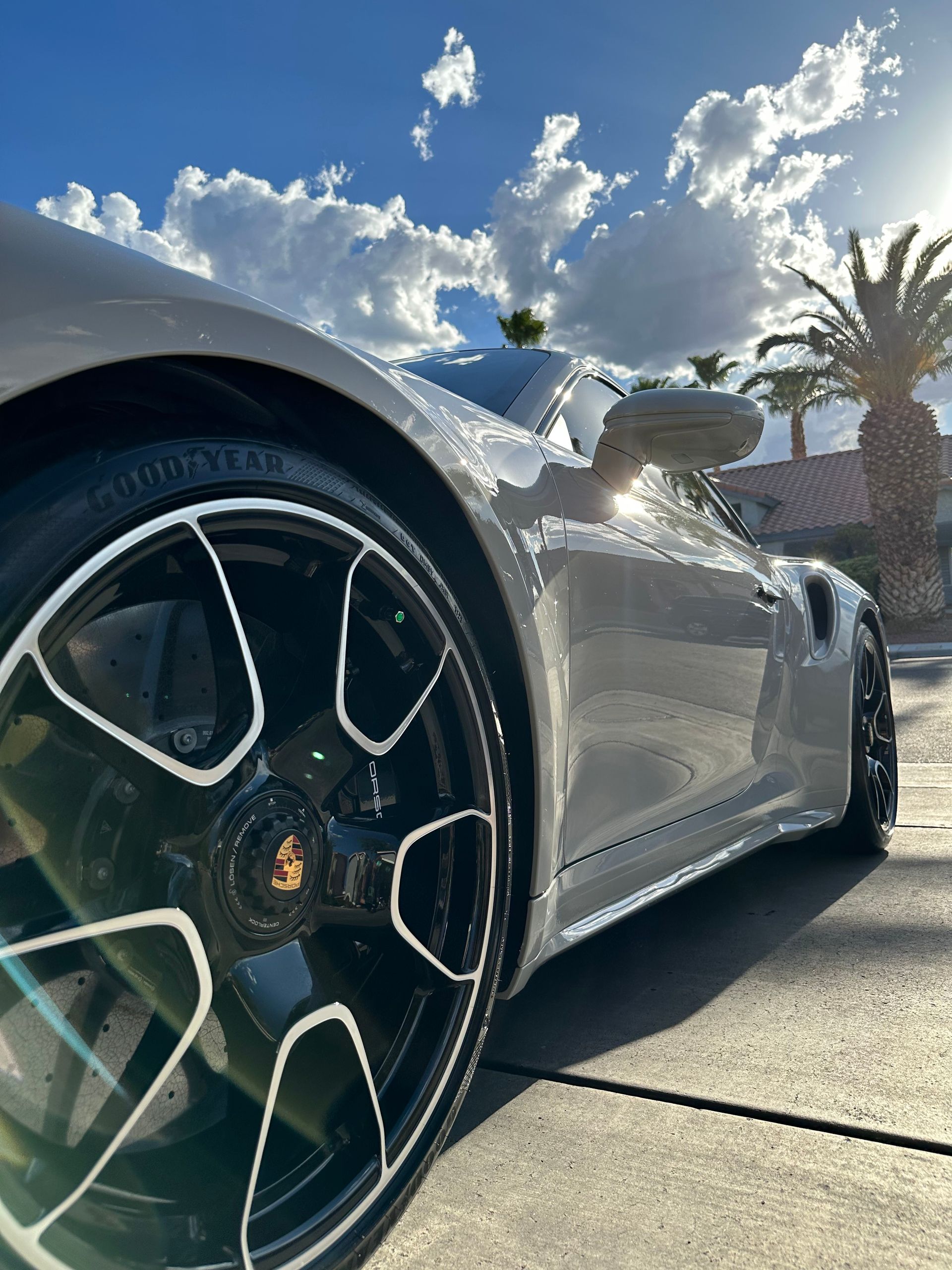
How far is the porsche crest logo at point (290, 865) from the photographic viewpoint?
1.05 meters

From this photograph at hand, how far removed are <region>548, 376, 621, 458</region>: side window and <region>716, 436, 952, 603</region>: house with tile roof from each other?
1006 inches

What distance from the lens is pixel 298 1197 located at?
3.41 feet

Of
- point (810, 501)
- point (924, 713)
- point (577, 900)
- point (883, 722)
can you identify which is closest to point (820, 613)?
point (883, 722)

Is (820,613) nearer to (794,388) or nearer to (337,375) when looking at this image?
(337,375)

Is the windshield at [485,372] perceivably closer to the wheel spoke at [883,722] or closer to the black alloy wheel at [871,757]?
the black alloy wheel at [871,757]

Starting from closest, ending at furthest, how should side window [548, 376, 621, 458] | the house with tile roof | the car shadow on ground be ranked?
the car shadow on ground
side window [548, 376, 621, 458]
the house with tile roof

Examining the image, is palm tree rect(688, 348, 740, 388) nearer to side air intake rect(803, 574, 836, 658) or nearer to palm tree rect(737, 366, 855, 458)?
palm tree rect(737, 366, 855, 458)

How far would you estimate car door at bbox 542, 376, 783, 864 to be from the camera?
1.62 metres

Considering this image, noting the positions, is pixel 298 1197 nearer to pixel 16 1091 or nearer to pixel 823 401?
pixel 16 1091

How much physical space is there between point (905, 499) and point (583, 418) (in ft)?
56.8

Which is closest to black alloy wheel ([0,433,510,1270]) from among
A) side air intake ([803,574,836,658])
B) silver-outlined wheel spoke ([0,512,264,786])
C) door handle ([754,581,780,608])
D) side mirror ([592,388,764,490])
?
silver-outlined wheel spoke ([0,512,264,786])

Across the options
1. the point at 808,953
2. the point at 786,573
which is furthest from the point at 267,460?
the point at 786,573

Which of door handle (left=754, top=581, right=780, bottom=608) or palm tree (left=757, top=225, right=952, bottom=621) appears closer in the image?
door handle (left=754, top=581, right=780, bottom=608)

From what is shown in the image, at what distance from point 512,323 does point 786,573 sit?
69.2ft
